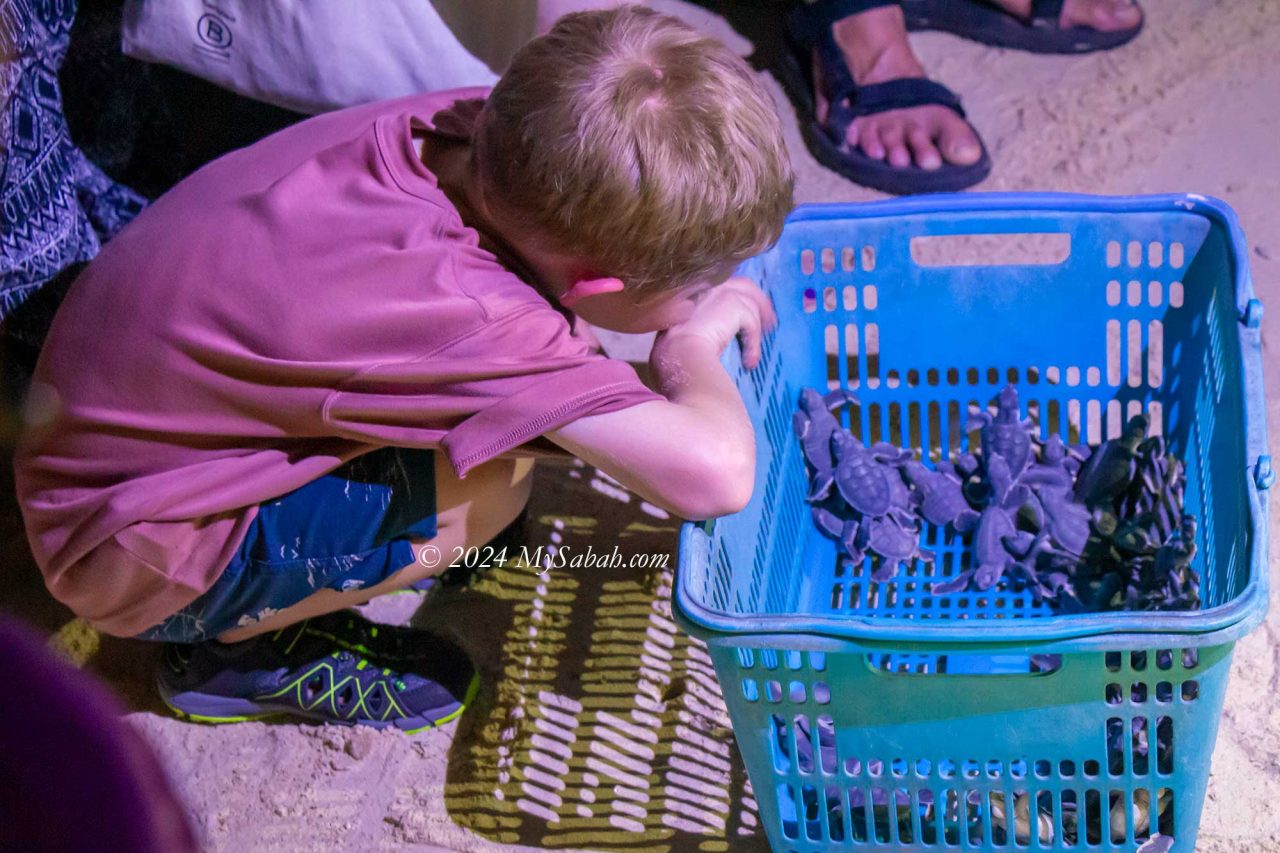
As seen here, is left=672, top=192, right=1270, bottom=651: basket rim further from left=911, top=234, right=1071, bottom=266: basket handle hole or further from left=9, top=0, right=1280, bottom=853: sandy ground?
left=911, top=234, right=1071, bottom=266: basket handle hole

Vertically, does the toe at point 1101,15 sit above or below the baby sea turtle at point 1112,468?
above

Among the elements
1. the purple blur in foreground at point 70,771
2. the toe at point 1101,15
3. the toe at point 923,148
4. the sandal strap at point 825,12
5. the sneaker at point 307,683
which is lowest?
the sneaker at point 307,683

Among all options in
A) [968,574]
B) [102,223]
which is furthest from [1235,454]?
[102,223]

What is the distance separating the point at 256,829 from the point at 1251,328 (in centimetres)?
103

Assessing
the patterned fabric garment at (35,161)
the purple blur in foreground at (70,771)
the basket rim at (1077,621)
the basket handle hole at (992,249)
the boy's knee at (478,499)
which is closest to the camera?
the purple blur in foreground at (70,771)

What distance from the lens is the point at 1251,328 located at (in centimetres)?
113

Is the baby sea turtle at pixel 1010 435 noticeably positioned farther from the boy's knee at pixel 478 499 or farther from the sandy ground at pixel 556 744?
the boy's knee at pixel 478 499

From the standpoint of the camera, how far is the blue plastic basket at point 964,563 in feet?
3.17

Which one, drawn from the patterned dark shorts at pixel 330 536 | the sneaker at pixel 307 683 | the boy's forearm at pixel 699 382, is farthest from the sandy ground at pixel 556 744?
the boy's forearm at pixel 699 382

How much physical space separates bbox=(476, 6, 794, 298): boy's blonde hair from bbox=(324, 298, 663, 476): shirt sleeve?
8cm

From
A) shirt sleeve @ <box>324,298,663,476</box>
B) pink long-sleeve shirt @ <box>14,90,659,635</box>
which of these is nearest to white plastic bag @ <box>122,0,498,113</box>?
pink long-sleeve shirt @ <box>14,90,659,635</box>

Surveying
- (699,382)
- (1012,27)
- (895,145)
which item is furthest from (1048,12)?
(699,382)

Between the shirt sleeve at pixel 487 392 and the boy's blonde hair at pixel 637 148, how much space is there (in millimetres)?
76

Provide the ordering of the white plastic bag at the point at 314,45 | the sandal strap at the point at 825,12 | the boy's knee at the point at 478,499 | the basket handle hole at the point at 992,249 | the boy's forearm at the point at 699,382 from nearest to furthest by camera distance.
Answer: the boy's forearm at the point at 699,382, the boy's knee at the point at 478,499, the white plastic bag at the point at 314,45, the basket handle hole at the point at 992,249, the sandal strap at the point at 825,12
